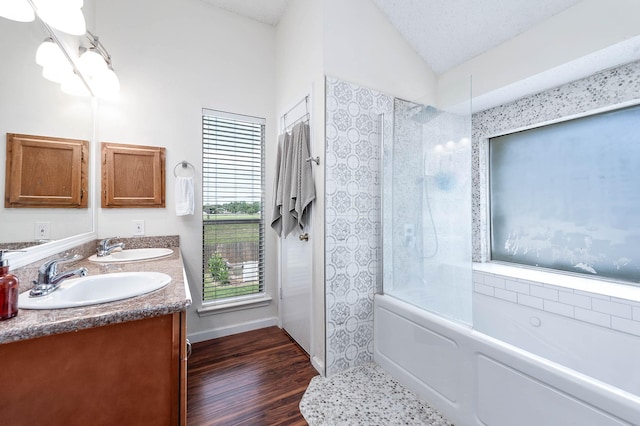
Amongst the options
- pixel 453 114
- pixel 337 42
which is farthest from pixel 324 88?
pixel 453 114

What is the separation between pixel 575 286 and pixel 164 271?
102 inches

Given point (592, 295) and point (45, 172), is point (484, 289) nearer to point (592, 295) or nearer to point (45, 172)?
point (592, 295)

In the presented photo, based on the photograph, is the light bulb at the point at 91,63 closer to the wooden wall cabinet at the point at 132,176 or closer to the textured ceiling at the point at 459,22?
the wooden wall cabinet at the point at 132,176

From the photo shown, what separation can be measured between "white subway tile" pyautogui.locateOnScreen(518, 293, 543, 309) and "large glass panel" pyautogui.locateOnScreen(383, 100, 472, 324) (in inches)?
29.7

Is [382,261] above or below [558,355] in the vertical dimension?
above

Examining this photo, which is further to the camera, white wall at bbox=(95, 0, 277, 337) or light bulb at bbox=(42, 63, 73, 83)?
white wall at bbox=(95, 0, 277, 337)

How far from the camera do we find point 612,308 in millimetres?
1593

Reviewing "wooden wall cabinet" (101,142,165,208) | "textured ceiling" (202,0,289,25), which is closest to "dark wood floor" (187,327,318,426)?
"wooden wall cabinet" (101,142,165,208)

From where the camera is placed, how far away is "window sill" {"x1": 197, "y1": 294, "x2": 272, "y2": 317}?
2447 millimetres

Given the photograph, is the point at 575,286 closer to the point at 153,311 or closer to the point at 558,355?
the point at 558,355

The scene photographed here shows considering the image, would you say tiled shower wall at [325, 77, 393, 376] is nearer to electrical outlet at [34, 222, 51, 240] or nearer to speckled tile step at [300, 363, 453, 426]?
speckled tile step at [300, 363, 453, 426]

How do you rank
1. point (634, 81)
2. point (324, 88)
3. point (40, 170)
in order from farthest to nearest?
point (324, 88) < point (634, 81) < point (40, 170)

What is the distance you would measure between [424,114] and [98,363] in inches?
86.0

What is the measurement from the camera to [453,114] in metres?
1.71
